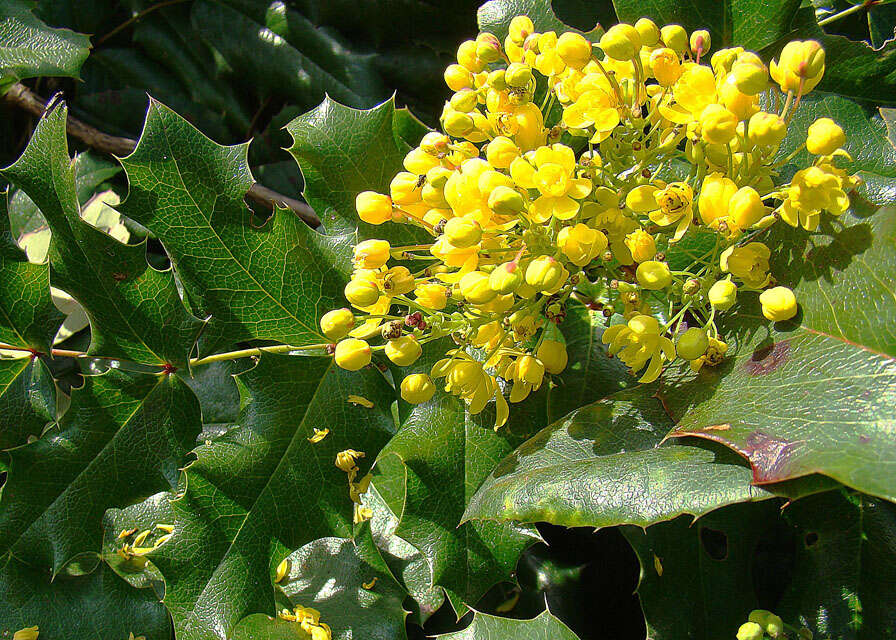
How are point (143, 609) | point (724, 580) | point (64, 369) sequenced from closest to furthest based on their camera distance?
point (724, 580), point (143, 609), point (64, 369)

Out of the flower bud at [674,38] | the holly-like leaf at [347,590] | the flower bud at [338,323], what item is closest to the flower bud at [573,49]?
the flower bud at [674,38]

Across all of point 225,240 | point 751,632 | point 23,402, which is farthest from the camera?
point 23,402

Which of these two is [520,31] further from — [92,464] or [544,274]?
[92,464]

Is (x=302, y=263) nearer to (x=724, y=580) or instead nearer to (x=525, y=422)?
(x=525, y=422)

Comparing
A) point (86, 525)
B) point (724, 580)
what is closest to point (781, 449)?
point (724, 580)

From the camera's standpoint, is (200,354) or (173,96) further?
(173,96)

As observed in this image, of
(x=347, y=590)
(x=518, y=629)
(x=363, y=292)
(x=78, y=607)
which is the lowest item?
→ (x=78, y=607)

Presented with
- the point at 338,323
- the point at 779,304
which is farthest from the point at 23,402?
the point at 779,304

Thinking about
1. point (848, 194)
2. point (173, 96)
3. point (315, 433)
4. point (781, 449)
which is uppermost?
point (848, 194)
